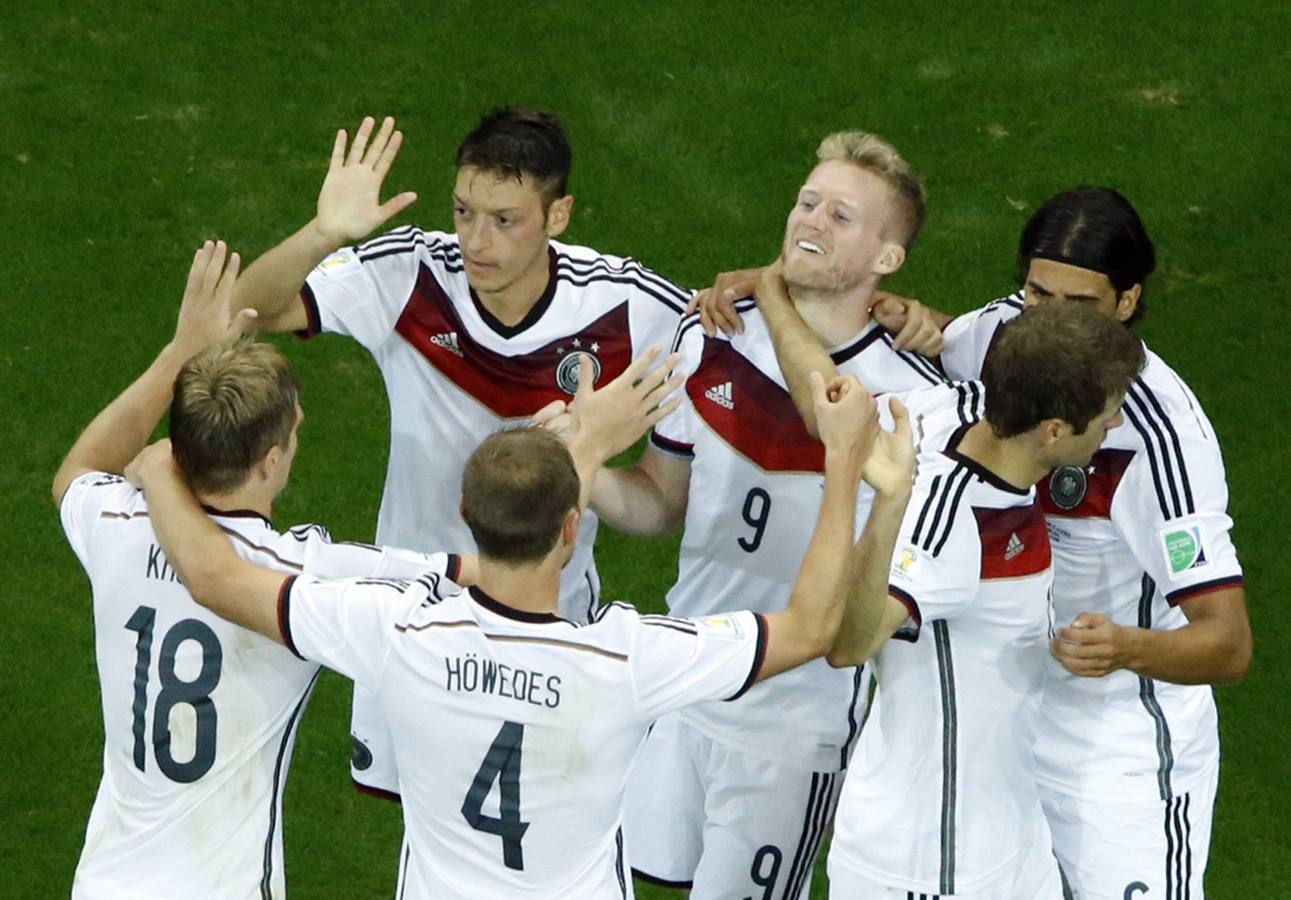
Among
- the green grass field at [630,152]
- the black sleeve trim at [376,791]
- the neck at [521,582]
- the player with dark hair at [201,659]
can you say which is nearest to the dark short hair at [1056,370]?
the neck at [521,582]

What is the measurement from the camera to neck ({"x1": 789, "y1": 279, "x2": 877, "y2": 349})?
5.45 meters

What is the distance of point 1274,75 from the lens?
9.72 m

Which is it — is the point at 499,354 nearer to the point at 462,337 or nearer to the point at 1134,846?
the point at 462,337

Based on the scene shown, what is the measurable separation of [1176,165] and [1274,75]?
0.86 meters

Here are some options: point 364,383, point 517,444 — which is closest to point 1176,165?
point 364,383

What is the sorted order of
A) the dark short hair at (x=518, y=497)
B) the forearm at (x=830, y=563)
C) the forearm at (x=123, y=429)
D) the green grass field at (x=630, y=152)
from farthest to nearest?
the green grass field at (x=630, y=152)
the forearm at (x=123, y=429)
the forearm at (x=830, y=563)
the dark short hair at (x=518, y=497)

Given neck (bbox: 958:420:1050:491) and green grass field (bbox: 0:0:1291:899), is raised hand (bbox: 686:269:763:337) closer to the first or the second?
neck (bbox: 958:420:1050:491)

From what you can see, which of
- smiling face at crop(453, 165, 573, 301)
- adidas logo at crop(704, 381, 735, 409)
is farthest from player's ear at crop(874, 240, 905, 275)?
smiling face at crop(453, 165, 573, 301)

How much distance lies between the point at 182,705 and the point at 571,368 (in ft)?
5.27

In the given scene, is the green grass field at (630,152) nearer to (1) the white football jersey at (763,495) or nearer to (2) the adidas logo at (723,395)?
(1) the white football jersey at (763,495)

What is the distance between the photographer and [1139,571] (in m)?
5.16

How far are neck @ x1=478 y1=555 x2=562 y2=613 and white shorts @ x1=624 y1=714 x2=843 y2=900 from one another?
4.45ft

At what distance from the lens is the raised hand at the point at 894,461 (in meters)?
4.40

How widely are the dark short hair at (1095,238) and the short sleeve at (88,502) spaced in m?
2.38
